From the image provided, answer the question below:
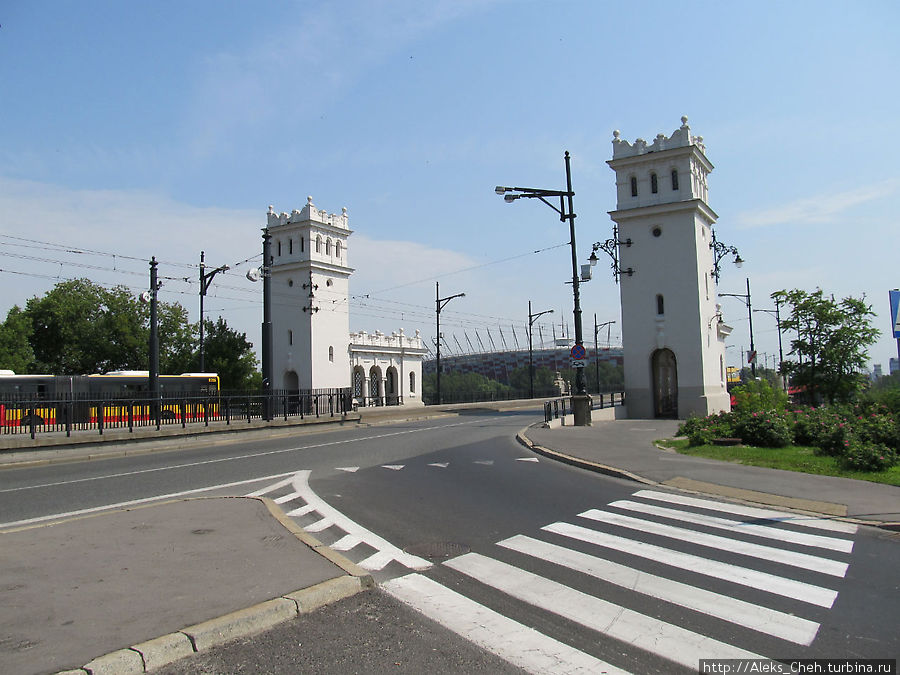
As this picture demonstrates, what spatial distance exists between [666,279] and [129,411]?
26.2 meters

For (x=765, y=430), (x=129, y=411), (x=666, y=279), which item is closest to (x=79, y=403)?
(x=129, y=411)

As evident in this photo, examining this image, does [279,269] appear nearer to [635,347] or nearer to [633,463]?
[635,347]

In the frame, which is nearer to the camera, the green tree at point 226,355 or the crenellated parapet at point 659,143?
the crenellated parapet at point 659,143

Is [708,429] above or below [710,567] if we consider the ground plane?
above

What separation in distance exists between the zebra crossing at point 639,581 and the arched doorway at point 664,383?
2518 cm

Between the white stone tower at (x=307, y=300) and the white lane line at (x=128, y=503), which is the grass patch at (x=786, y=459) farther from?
the white stone tower at (x=307, y=300)

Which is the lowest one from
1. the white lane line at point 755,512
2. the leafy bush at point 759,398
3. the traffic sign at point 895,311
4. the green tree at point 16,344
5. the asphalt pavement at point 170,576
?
the white lane line at point 755,512

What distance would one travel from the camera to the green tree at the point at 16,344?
5269 centimetres

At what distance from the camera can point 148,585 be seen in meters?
5.64

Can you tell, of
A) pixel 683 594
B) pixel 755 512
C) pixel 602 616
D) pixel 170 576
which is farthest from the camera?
pixel 755 512

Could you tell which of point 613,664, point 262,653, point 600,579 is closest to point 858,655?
point 613,664

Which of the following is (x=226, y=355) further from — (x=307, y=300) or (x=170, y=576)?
(x=170, y=576)

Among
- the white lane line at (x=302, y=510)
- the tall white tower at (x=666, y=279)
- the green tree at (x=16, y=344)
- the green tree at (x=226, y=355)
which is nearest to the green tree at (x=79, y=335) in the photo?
the green tree at (x=16, y=344)

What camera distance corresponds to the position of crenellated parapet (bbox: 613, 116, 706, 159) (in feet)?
110
